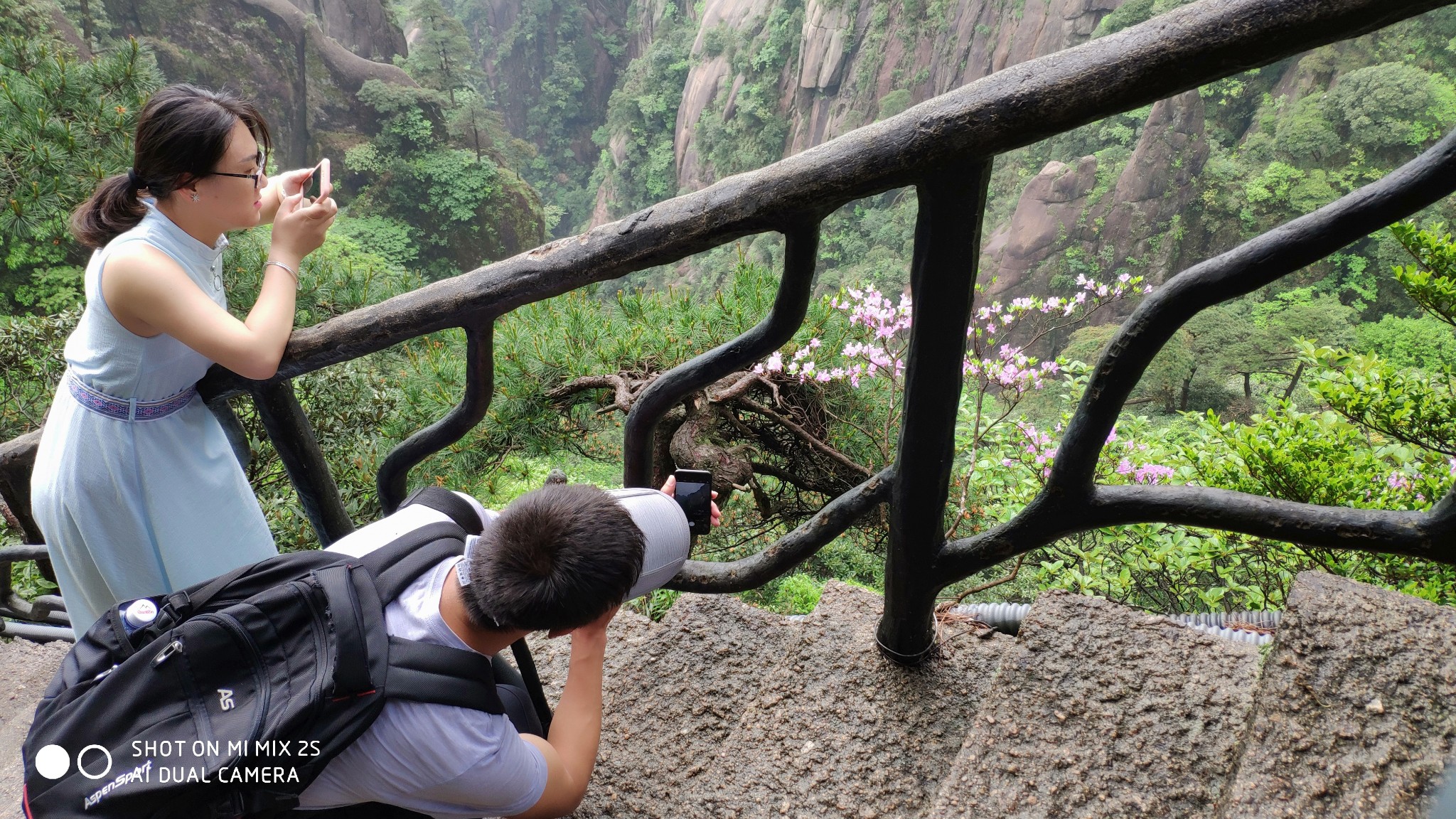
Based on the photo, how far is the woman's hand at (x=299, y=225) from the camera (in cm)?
103

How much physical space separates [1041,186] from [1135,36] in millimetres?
17278

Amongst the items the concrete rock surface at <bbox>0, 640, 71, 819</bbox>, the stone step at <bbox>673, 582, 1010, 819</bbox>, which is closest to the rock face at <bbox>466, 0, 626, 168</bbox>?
the concrete rock surface at <bbox>0, 640, 71, 819</bbox>

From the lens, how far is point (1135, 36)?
562 millimetres

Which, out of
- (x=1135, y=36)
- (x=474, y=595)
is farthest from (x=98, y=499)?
(x=1135, y=36)

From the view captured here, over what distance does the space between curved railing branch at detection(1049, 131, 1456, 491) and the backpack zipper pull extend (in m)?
0.84

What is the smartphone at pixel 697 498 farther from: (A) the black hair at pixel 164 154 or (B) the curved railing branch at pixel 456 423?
(A) the black hair at pixel 164 154

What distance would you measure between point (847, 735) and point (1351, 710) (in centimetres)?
52

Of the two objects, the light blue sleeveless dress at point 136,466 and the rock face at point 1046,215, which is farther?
the rock face at point 1046,215

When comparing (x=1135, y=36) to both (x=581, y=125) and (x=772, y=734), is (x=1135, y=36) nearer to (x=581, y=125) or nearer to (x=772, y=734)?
(x=772, y=734)

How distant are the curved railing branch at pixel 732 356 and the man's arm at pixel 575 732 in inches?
9.1

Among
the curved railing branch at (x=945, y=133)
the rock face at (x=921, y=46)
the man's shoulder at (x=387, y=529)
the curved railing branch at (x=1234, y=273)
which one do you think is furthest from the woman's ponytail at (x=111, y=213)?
the rock face at (x=921, y=46)

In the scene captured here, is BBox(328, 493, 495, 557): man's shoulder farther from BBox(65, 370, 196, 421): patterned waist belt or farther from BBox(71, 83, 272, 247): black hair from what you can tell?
BBox(71, 83, 272, 247): black hair

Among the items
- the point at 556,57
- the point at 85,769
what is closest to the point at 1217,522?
the point at 85,769

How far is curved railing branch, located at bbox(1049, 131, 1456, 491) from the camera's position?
595mm
